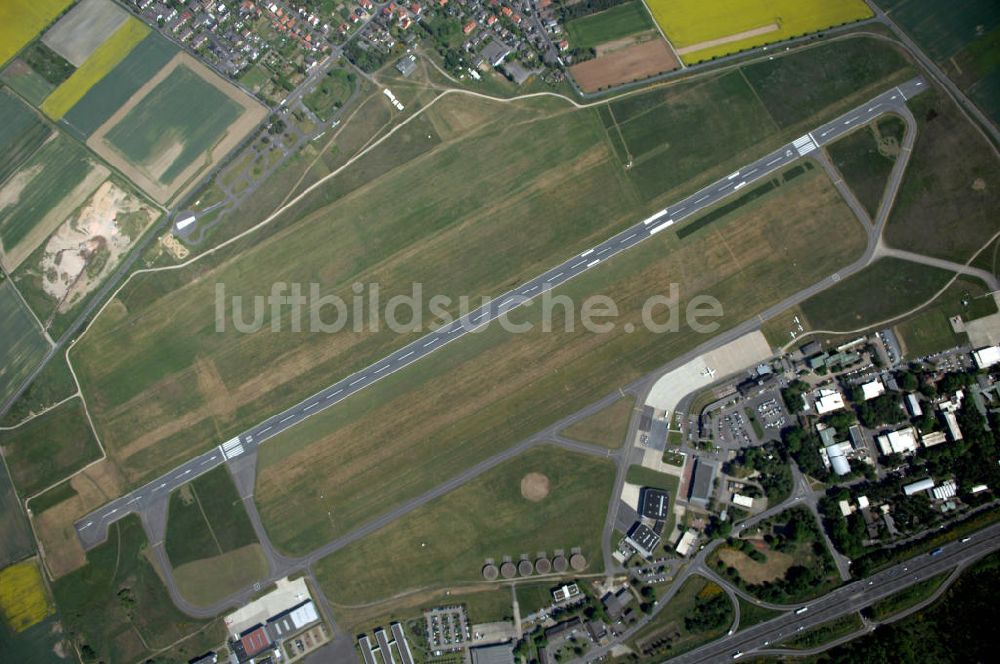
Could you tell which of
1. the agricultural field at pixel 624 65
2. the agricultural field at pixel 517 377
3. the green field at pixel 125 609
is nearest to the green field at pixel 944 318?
the agricultural field at pixel 517 377

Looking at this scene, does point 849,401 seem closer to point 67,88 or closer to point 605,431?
point 605,431

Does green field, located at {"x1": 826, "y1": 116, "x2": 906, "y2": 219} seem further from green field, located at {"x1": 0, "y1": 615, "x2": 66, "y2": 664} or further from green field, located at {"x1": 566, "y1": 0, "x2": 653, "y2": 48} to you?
green field, located at {"x1": 0, "y1": 615, "x2": 66, "y2": 664}

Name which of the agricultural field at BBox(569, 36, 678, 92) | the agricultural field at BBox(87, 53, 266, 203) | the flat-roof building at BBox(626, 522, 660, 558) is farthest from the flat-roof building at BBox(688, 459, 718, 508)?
the agricultural field at BBox(87, 53, 266, 203)

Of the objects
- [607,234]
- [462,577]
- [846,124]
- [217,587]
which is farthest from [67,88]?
[846,124]

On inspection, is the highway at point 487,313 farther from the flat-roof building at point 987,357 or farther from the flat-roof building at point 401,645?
the flat-roof building at point 987,357

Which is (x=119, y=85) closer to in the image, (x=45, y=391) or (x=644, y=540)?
(x=45, y=391)
